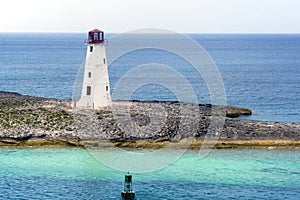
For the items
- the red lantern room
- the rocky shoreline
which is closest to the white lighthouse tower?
the red lantern room

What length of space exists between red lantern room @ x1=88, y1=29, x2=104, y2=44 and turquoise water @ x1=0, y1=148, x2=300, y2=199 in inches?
449

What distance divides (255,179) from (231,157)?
589cm

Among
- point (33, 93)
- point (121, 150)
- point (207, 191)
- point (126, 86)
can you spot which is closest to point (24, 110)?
point (121, 150)

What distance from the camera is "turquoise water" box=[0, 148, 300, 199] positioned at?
37.6 meters

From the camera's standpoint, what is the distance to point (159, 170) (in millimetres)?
43312

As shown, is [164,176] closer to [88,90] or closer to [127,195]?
[127,195]

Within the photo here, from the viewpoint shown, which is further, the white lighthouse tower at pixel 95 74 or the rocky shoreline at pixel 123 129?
the white lighthouse tower at pixel 95 74

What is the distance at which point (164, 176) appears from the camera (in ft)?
137

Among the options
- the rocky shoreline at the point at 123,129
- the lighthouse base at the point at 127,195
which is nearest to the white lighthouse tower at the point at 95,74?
the rocky shoreline at the point at 123,129

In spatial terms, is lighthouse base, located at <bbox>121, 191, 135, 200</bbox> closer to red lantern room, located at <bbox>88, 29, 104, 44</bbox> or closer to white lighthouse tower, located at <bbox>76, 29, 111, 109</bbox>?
white lighthouse tower, located at <bbox>76, 29, 111, 109</bbox>

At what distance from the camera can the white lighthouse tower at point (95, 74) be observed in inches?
2170

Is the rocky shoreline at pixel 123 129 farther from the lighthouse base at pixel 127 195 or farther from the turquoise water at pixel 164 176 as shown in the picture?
the lighthouse base at pixel 127 195

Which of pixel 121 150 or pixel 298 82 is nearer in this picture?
pixel 121 150

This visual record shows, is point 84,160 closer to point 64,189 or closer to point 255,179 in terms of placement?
point 64,189
